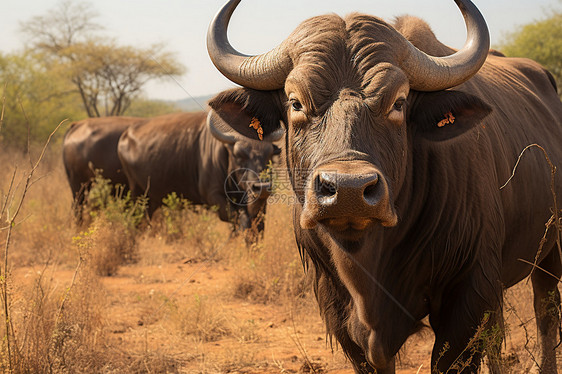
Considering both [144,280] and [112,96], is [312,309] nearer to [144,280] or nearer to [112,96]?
[144,280]

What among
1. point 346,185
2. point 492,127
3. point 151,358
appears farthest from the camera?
point 151,358

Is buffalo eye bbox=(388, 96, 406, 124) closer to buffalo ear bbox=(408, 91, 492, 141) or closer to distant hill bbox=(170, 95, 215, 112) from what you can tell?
buffalo ear bbox=(408, 91, 492, 141)

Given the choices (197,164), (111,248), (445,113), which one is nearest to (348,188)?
(445,113)

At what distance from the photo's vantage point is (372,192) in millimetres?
2400

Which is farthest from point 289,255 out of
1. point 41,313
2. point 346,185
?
point 346,185

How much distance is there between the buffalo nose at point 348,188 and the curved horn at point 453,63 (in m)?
0.90

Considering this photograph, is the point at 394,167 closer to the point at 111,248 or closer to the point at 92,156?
the point at 111,248

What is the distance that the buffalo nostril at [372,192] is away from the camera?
92.9 inches

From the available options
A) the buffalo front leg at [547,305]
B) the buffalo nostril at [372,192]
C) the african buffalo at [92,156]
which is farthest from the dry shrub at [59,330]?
the african buffalo at [92,156]

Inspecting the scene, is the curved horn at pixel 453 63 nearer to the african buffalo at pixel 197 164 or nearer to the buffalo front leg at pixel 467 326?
the buffalo front leg at pixel 467 326

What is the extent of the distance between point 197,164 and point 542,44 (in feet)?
59.9

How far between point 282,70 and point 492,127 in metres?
1.34

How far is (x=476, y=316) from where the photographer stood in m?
2.97

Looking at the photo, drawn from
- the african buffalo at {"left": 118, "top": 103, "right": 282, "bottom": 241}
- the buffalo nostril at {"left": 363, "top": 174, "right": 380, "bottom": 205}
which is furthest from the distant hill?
the buffalo nostril at {"left": 363, "top": 174, "right": 380, "bottom": 205}
